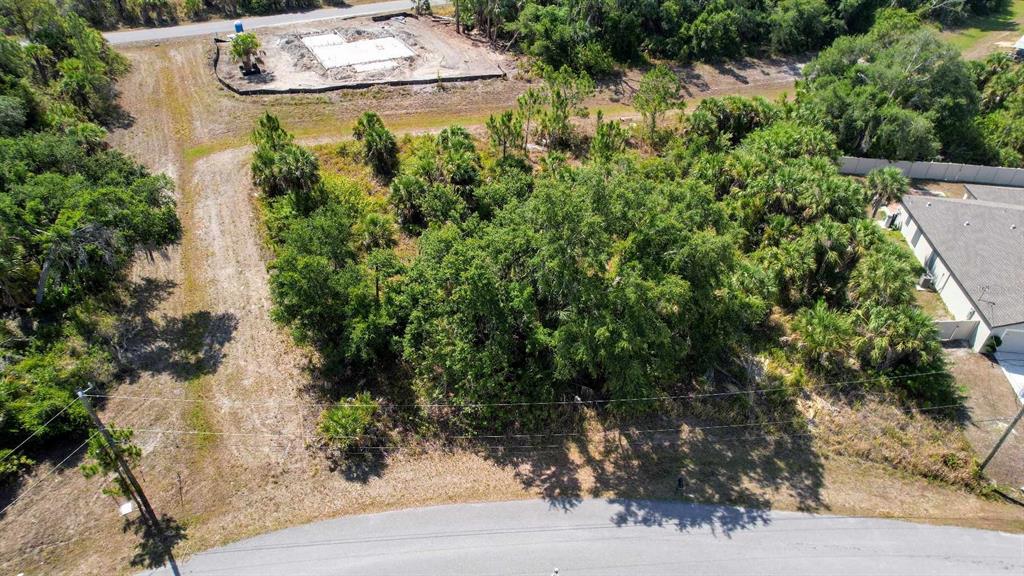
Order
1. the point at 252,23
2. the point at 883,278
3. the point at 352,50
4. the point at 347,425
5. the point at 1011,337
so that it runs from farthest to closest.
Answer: the point at 252,23 → the point at 352,50 → the point at 1011,337 → the point at 883,278 → the point at 347,425

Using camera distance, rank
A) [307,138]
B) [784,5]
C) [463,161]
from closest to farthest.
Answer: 1. [463,161]
2. [307,138]
3. [784,5]

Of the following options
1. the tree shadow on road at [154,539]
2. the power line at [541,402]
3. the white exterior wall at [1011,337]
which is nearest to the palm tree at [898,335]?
the power line at [541,402]

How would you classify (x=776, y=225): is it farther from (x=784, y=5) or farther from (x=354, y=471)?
(x=784, y=5)

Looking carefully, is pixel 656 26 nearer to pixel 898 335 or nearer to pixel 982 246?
pixel 982 246

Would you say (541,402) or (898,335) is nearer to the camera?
(541,402)

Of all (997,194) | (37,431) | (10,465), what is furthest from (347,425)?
(997,194)

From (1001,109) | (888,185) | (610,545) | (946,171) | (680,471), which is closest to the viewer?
(610,545)

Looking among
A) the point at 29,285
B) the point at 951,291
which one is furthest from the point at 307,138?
the point at 951,291

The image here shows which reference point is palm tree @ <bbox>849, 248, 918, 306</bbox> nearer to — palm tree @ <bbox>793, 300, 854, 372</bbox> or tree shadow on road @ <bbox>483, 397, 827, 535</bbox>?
palm tree @ <bbox>793, 300, 854, 372</bbox>
